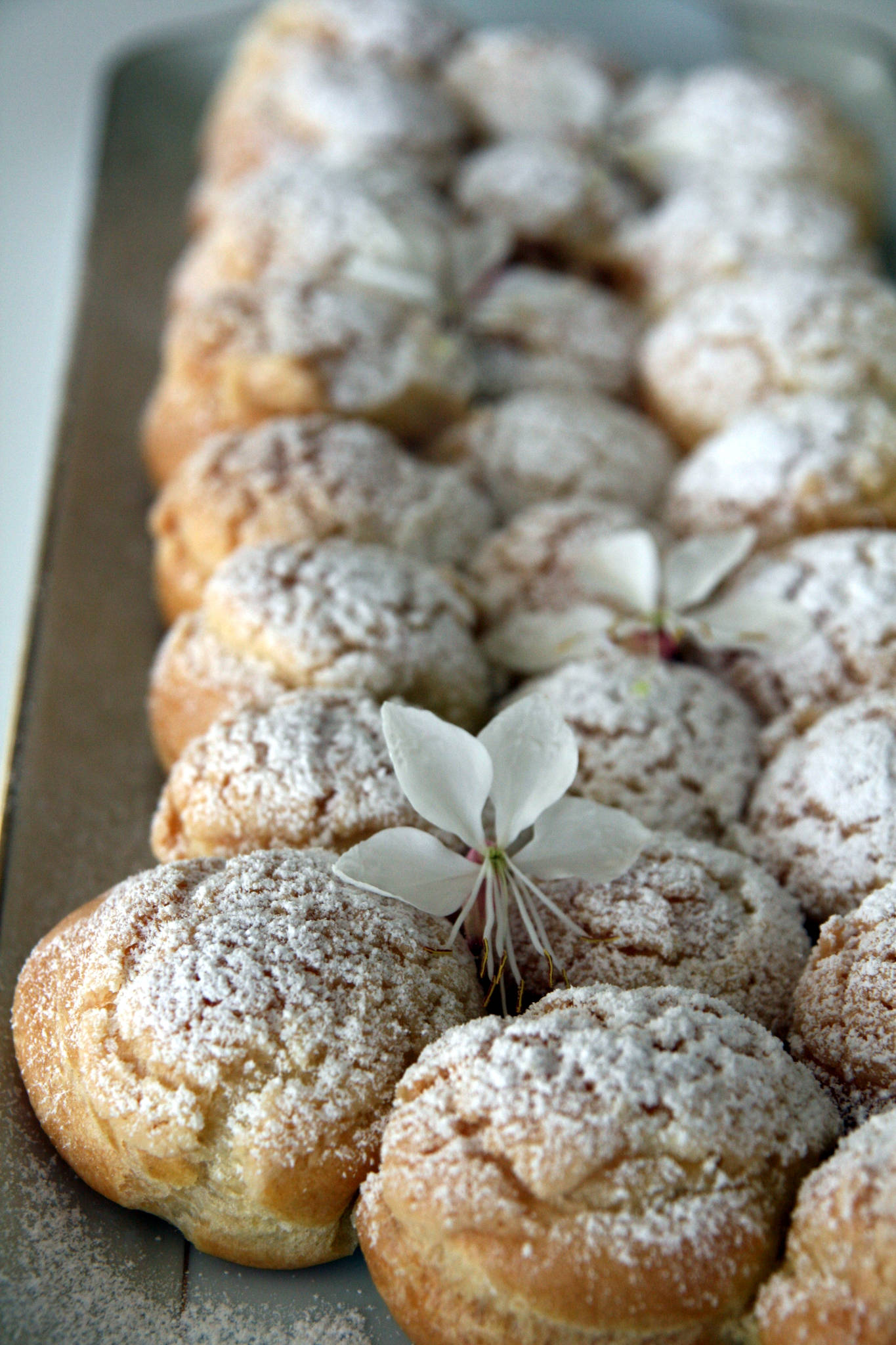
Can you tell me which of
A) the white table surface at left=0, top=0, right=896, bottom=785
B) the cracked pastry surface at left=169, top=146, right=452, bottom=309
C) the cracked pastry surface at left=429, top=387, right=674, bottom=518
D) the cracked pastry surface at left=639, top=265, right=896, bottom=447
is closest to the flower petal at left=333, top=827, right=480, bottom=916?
the white table surface at left=0, top=0, right=896, bottom=785

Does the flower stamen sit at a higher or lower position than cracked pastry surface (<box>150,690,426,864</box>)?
lower

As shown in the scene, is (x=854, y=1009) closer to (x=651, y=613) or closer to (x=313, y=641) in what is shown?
(x=651, y=613)

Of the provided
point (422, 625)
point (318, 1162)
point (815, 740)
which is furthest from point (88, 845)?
point (815, 740)

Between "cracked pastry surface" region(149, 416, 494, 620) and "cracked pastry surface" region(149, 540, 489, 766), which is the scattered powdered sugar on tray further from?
"cracked pastry surface" region(149, 416, 494, 620)

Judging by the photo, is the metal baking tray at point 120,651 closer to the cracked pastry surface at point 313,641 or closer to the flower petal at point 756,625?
the cracked pastry surface at point 313,641

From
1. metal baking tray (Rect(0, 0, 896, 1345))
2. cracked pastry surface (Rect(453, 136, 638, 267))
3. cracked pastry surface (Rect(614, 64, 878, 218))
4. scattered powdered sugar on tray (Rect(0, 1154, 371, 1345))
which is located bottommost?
scattered powdered sugar on tray (Rect(0, 1154, 371, 1345))

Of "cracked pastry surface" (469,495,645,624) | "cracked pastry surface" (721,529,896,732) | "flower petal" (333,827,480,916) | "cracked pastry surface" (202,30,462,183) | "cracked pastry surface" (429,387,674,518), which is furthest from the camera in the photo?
"cracked pastry surface" (202,30,462,183)
